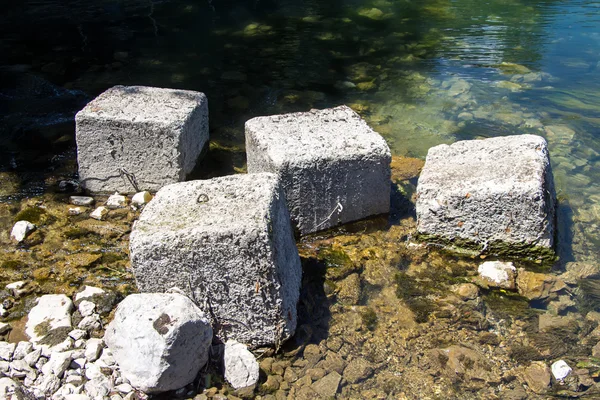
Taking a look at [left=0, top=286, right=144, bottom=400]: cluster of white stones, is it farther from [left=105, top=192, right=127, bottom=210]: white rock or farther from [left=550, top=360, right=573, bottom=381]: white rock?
[left=550, top=360, right=573, bottom=381]: white rock

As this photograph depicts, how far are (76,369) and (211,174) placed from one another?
214cm

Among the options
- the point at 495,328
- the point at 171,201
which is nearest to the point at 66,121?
the point at 171,201

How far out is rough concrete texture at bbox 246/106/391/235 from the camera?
375cm

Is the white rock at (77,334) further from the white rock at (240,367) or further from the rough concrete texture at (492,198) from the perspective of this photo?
the rough concrete texture at (492,198)

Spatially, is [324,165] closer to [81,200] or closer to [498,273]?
[498,273]


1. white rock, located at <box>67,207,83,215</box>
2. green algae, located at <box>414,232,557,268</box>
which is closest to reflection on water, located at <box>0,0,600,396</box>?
green algae, located at <box>414,232,557,268</box>

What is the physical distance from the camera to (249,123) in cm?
419

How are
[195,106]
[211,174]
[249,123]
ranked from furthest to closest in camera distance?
[211,174] < [195,106] < [249,123]

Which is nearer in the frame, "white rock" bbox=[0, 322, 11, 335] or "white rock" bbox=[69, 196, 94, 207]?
"white rock" bbox=[0, 322, 11, 335]

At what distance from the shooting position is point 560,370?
3.04 metres

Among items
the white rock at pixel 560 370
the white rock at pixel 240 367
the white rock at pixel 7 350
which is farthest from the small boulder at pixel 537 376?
the white rock at pixel 7 350

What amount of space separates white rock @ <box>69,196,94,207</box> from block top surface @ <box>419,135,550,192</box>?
7.82 feet

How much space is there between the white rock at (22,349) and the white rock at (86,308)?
1.09 feet

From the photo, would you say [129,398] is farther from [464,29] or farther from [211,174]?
[464,29]
